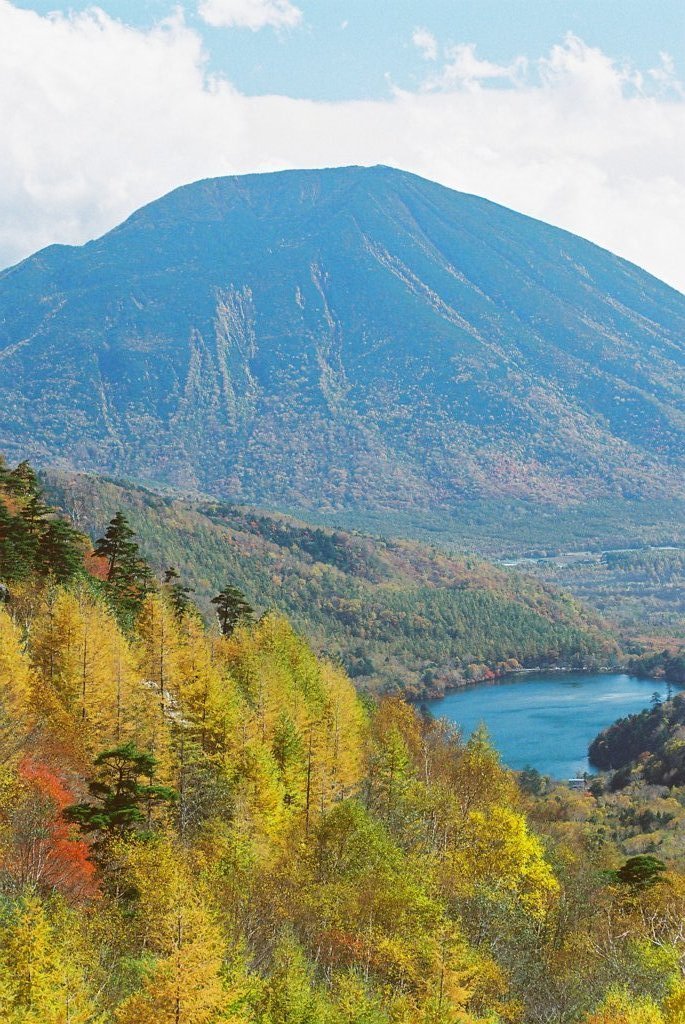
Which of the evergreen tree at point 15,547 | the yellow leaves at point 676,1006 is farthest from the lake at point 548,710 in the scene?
the yellow leaves at point 676,1006

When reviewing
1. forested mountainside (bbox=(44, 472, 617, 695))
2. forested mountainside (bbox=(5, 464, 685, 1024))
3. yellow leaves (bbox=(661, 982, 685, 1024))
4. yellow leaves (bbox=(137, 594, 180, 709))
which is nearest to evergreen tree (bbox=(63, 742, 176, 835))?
forested mountainside (bbox=(5, 464, 685, 1024))

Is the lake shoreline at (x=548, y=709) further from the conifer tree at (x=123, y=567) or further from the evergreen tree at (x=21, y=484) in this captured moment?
the evergreen tree at (x=21, y=484)

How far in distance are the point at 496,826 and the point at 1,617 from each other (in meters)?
22.6

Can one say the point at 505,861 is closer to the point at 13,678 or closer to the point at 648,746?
the point at 13,678

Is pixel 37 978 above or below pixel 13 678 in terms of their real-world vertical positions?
below

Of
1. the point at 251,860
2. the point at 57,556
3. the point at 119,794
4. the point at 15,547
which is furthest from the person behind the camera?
the point at 57,556

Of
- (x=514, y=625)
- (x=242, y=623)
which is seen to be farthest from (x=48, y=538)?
(x=514, y=625)

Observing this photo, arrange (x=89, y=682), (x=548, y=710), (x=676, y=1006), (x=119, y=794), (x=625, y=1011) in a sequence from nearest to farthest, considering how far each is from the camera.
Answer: (x=676, y=1006) < (x=625, y=1011) < (x=119, y=794) < (x=89, y=682) < (x=548, y=710)

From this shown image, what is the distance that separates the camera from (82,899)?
97.5 feet

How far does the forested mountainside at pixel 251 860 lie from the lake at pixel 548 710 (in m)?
66.0

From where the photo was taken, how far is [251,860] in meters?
36.7

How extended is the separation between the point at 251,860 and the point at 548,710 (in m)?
120

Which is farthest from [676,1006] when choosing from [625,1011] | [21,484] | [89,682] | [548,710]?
[548,710]

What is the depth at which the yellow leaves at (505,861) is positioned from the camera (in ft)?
147
